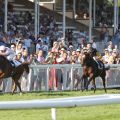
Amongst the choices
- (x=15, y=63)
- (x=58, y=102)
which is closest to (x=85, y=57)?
(x=15, y=63)

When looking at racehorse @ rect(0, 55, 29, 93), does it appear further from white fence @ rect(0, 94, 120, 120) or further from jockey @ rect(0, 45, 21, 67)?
white fence @ rect(0, 94, 120, 120)

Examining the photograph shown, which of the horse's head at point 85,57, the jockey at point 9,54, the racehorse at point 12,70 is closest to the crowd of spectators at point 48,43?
the jockey at point 9,54

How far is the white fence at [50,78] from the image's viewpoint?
18.5 meters

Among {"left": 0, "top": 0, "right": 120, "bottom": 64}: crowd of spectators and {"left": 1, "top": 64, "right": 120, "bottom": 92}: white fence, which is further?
{"left": 0, "top": 0, "right": 120, "bottom": 64}: crowd of spectators

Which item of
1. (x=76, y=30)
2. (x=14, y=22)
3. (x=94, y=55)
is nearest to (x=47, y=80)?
(x=94, y=55)

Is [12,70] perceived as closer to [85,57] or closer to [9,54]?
[9,54]

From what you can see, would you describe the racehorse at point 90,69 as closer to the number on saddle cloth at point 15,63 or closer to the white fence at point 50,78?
the white fence at point 50,78

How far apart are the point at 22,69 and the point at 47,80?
166 centimetres

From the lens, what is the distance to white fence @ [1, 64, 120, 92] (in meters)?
18.5

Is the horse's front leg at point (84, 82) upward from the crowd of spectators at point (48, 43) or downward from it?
downward

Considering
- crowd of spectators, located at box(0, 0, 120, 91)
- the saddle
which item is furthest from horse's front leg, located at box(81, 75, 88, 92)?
the saddle

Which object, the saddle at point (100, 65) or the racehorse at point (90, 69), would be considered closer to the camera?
the racehorse at point (90, 69)

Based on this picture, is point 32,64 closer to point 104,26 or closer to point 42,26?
point 42,26

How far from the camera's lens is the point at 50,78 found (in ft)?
62.0
